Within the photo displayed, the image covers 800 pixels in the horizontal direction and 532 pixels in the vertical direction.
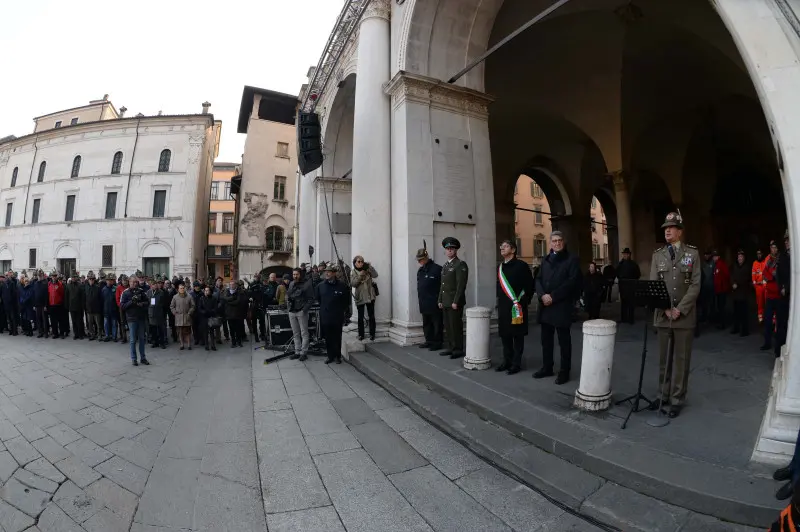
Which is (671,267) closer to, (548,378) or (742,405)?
(742,405)

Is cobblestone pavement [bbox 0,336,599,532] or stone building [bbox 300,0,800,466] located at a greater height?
stone building [bbox 300,0,800,466]

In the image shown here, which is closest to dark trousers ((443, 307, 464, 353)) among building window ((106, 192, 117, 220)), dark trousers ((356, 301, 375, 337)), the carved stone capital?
dark trousers ((356, 301, 375, 337))

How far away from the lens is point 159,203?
92.3 feet

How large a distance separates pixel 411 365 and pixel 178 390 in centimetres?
362

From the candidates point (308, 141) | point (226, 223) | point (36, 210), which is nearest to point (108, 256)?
point (36, 210)

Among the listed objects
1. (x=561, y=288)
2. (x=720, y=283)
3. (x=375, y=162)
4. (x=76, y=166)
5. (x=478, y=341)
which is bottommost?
(x=478, y=341)

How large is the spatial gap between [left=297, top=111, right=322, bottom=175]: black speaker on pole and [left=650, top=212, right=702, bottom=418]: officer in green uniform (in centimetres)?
737

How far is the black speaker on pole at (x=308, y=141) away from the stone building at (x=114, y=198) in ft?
77.7

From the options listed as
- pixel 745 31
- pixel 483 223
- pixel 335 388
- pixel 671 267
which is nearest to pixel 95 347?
pixel 335 388

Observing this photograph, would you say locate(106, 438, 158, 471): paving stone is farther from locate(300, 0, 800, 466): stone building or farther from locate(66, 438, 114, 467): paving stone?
locate(300, 0, 800, 466): stone building

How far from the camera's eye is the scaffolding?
887 centimetres

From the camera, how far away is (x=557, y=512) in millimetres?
2297

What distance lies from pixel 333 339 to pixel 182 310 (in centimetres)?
523

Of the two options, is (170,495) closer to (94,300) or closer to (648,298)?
(648,298)
